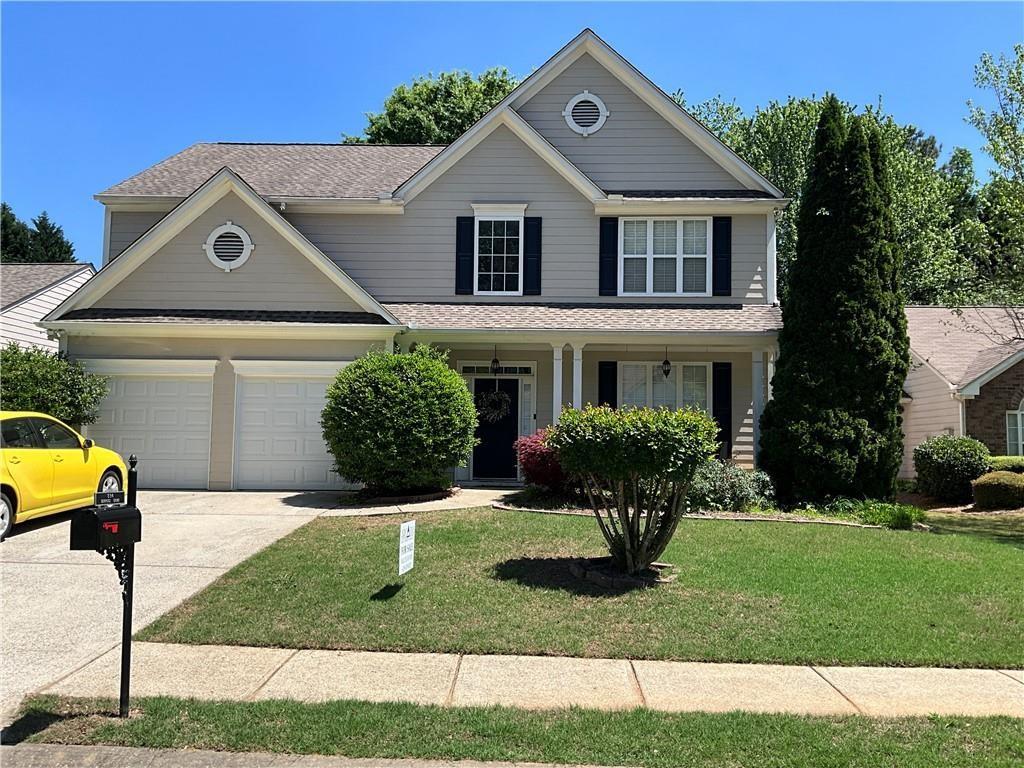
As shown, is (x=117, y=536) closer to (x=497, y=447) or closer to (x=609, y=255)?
(x=497, y=447)

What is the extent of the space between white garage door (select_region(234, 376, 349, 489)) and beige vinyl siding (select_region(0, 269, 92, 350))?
7815mm

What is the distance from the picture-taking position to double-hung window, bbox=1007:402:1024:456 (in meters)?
18.6

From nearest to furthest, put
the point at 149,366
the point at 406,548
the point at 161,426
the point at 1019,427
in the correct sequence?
the point at 406,548 < the point at 149,366 < the point at 161,426 < the point at 1019,427

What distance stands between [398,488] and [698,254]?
8.27 m

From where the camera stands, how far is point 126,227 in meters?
16.7

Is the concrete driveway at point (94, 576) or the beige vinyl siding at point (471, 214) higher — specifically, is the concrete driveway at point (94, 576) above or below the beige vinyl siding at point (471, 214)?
below

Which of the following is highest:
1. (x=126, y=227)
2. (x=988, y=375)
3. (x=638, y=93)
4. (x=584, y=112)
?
(x=638, y=93)

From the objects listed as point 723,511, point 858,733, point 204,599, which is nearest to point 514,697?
point 858,733

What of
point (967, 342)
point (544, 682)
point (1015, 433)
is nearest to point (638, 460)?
point (544, 682)

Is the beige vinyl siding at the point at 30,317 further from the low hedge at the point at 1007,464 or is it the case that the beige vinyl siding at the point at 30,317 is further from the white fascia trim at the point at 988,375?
the white fascia trim at the point at 988,375

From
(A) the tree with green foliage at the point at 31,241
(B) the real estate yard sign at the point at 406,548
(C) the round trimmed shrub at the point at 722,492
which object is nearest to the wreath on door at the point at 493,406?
(C) the round trimmed shrub at the point at 722,492

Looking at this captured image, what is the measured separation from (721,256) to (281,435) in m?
9.84

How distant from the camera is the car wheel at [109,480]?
10.6m

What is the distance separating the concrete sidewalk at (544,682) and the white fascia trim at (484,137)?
465 inches
